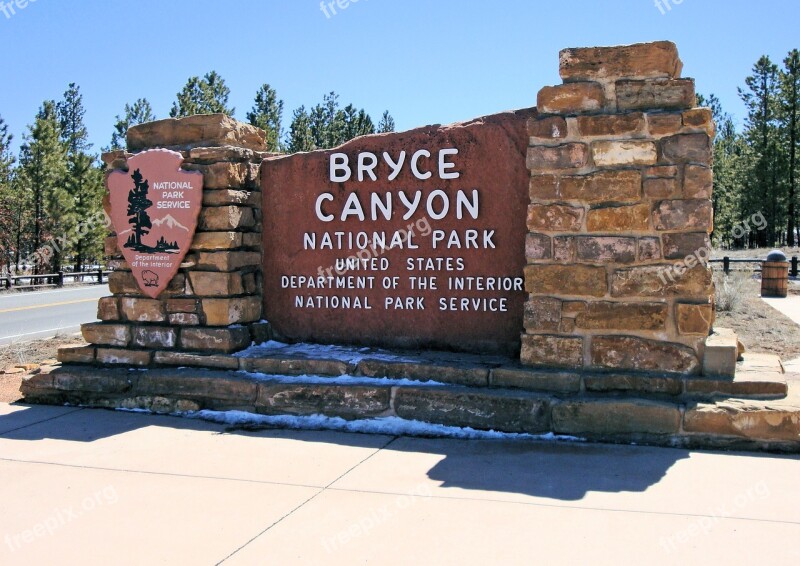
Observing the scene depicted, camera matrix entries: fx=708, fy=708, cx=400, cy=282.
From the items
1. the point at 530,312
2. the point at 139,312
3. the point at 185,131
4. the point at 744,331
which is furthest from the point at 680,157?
the point at 744,331

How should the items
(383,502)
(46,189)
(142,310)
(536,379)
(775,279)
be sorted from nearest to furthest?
(383,502) → (536,379) → (142,310) → (775,279) → (46,189)

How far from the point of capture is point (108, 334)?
6395 millimetres

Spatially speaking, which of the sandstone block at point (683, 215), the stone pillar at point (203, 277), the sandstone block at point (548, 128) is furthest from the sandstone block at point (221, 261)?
the sandstone block at point (683, 215)

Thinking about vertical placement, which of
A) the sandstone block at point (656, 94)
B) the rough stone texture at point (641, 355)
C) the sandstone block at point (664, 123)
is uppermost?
the sandstone block at point (656, 94)

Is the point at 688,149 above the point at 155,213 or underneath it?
above

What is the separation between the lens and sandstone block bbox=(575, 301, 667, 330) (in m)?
4.88

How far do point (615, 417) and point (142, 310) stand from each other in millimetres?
4131

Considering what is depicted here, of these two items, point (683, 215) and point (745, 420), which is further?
point (683, 215)

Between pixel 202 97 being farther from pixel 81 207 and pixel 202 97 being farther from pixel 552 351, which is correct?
pixel 552 351

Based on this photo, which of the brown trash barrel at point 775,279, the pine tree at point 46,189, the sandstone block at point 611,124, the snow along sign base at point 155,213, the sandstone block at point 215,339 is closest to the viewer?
the sandstone block at point 611,124

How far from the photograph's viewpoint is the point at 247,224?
628cm

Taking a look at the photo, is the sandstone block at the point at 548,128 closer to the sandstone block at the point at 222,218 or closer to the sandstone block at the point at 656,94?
Answer: the sandstone block at the point at 656,94

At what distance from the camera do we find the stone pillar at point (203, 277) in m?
6.07

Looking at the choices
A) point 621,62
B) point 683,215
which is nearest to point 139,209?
point 621,62
